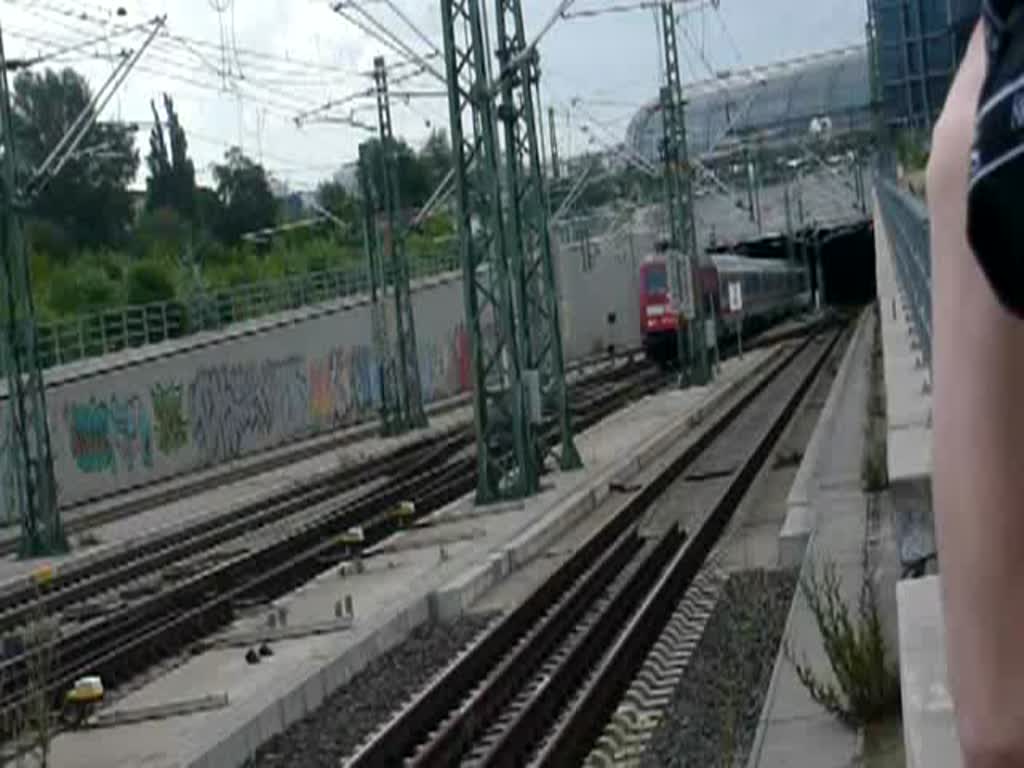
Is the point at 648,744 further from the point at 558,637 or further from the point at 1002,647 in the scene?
the point at 1002,647

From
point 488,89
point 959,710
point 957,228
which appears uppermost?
point 488,89

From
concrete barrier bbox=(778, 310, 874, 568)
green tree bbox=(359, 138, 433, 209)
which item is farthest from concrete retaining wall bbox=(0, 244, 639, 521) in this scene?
green tree bbox=(359, 138, 433, 209)

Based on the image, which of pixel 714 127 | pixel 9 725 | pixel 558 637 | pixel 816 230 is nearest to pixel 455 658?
pixel 558 637

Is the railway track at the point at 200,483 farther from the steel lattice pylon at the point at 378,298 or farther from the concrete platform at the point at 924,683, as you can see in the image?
the concrete platform at the point at 924,683

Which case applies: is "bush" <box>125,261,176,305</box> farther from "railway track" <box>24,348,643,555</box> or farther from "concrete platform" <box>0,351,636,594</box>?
"railway track" <box>24,348,643,555</box>

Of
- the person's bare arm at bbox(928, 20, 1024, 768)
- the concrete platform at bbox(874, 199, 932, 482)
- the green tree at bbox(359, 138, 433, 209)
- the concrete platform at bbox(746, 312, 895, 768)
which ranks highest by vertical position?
the green tree at bbox(359, 138, 433, 209)

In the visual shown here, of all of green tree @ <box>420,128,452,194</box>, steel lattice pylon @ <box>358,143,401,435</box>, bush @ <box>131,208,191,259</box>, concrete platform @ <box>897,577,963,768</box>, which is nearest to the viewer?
concrete platform @ <box>897,577,963,768</box>

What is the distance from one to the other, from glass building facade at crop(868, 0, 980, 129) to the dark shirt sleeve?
3647 centimetres

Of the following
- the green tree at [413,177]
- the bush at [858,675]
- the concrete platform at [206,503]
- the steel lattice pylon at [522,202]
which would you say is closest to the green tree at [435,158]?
the green tree at [413,177]

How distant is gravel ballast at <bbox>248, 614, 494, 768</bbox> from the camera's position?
14.3m

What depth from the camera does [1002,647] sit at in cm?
136

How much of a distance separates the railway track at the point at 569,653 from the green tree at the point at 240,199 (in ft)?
202

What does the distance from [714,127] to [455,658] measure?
317 ft

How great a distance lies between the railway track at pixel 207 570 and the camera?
757 inches
